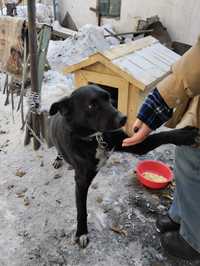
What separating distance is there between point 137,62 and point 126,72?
12.9 inches

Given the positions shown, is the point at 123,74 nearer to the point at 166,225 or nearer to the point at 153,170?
the point at 153,170

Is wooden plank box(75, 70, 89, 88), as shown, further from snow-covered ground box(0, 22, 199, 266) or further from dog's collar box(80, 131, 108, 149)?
dog's collar box(80, 131, 108, 149)

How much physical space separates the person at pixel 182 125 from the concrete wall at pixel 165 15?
4020mm

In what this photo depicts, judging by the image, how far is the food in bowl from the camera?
8.98 feet

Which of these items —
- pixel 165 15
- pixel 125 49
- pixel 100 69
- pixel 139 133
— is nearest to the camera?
pixel 139 133

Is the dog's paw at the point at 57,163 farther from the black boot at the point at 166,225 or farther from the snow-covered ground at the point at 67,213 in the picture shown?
the black boot at the point at 166,225

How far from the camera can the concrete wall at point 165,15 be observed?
17.6ft

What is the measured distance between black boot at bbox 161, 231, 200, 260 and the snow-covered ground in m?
0.06

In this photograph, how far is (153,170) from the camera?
2934 mm

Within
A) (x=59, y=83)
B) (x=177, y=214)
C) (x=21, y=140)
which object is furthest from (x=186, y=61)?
(x=59, y=83)

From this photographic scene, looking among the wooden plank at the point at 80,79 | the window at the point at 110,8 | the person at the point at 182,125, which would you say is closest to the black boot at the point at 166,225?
the person at the point at 182,125

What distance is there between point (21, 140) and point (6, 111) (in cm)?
72

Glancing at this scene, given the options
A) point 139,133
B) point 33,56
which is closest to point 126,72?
point 33,56

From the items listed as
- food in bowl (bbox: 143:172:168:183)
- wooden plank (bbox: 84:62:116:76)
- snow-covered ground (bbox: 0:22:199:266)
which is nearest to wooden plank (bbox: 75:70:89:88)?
wooden plank (bbox: 84:62:116:76)
